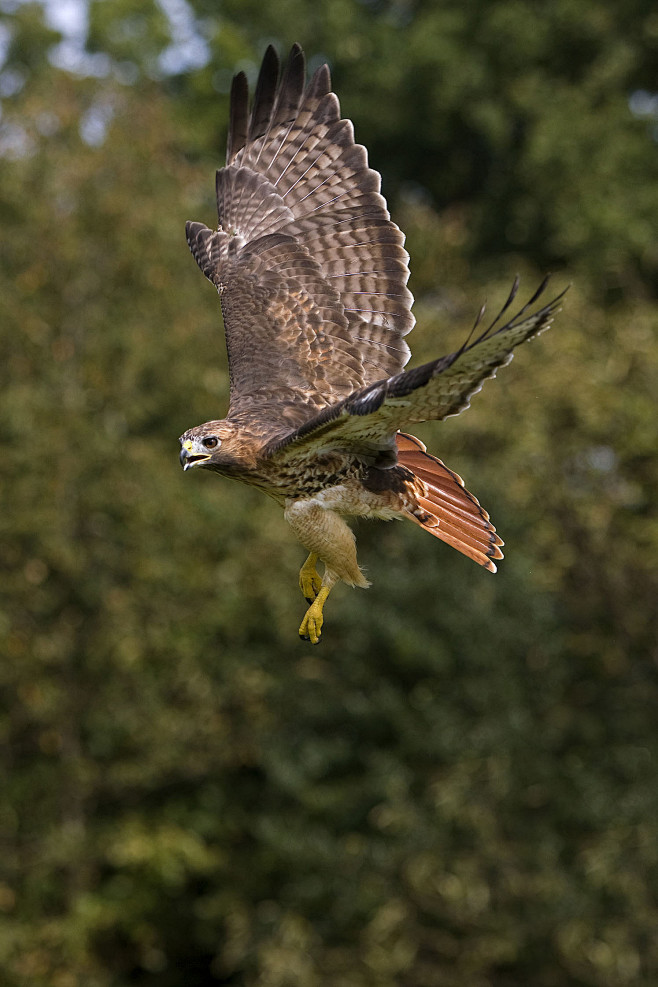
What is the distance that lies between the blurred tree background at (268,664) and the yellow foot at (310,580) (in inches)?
339

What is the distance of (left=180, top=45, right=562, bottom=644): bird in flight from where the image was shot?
225 inches

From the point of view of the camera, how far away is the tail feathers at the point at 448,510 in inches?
241

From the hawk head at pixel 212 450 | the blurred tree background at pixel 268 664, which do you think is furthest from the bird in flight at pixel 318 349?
the blurred tree background at pixel 268 664

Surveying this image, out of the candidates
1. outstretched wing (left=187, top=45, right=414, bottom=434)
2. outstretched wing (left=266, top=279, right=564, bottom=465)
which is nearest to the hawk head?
outstretched wing (left=266, top=279, right=564, bottom=465)

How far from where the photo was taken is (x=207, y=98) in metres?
31.8

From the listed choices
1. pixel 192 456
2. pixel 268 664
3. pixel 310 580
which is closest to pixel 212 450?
pixel 192 456

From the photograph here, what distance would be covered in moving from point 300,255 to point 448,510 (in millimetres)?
1696

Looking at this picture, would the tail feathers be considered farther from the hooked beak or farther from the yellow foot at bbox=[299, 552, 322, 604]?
the hooked beak

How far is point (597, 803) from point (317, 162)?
9.85 metres

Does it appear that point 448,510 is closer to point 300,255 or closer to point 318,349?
point 318,349

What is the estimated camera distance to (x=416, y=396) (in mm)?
5090

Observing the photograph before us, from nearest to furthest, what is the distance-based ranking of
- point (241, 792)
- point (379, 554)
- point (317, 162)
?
1. point (317, 162)
2. point (379, 554)
3. point (241, 792)

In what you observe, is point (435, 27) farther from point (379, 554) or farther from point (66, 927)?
point (66, 927)

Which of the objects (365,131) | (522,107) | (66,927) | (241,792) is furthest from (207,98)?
(66,927)
